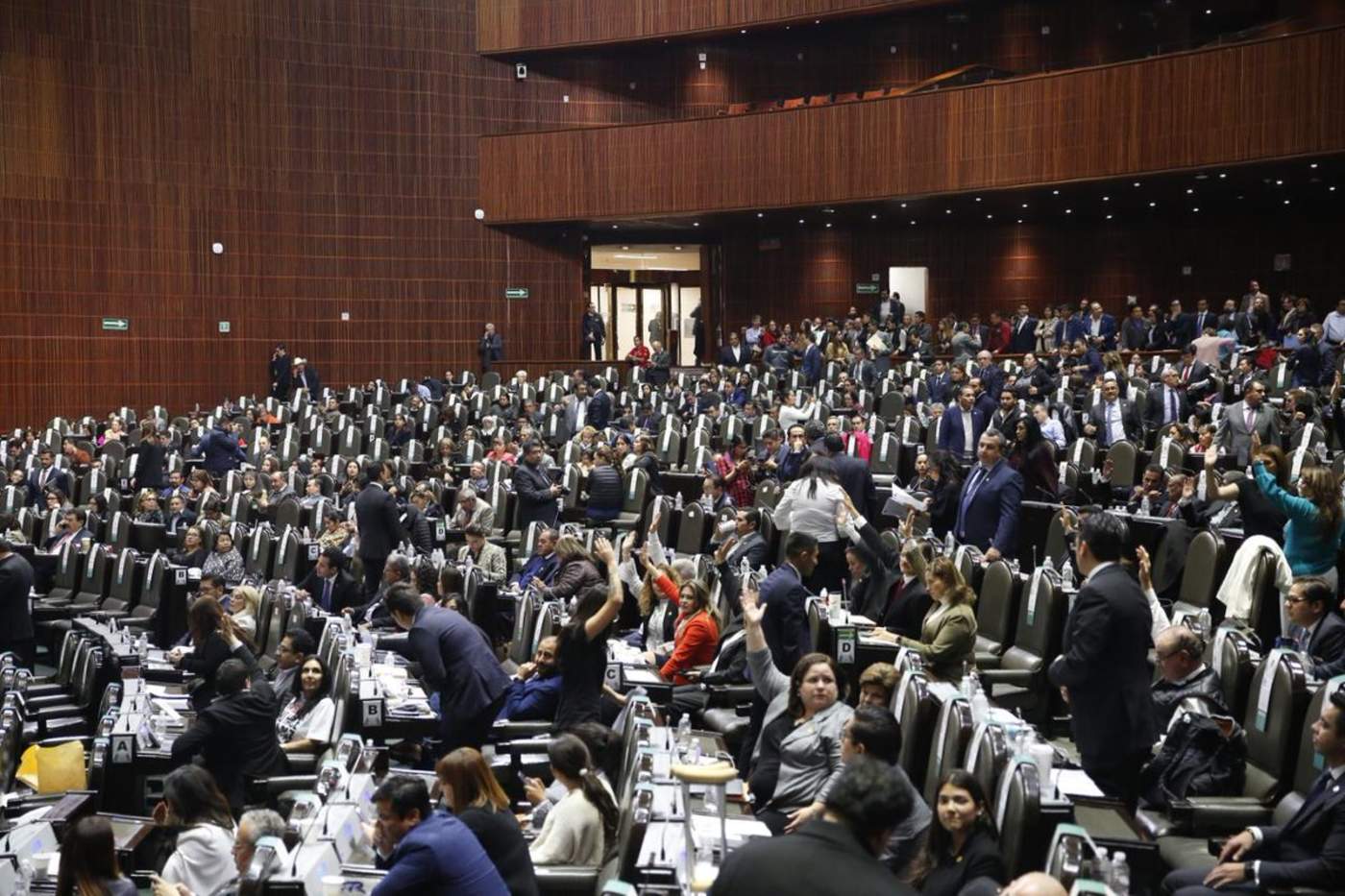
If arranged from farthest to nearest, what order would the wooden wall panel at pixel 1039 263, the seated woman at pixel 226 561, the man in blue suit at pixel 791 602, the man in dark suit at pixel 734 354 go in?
the man in dark suit at pixel 734 354 < the wooden wall panel at pixel 1039 263 < the seated woman at pixel 226 561 < the man in blue suit at pixel 791 602

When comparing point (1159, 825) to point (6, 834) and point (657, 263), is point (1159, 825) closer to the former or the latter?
point (6, 834)

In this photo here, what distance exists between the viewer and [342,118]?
80.3 ft

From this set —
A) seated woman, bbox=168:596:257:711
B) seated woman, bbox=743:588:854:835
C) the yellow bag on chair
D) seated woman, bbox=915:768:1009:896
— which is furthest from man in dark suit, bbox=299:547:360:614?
seated woman, bbox=915:768:1009:896

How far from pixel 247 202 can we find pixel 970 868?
70.4 feet

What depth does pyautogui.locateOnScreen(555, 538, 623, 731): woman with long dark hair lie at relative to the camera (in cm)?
704

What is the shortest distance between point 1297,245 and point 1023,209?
399 cm

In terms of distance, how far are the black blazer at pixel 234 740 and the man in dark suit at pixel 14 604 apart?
3.92m

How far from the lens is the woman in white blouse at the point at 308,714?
25.0 feet

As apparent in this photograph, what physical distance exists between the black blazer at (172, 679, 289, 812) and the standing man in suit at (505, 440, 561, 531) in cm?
617

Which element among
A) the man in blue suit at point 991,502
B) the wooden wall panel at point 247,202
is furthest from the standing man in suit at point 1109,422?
the wooden wall panel at point 247,202

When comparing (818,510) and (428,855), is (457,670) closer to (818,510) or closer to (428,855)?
(818,510)

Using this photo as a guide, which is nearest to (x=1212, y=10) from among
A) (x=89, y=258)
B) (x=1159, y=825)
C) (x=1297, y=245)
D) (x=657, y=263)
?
(x=1297, y=245)

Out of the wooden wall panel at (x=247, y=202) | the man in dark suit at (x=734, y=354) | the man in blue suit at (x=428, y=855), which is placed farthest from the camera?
the man in dark suit at (x=734, y=354)

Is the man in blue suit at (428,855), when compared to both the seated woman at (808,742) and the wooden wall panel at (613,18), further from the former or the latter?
the wooden wall panel at (613,18)
